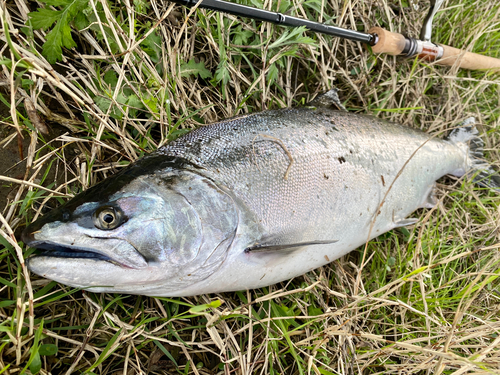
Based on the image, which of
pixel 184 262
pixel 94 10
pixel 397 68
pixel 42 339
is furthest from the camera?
pixel 397 68

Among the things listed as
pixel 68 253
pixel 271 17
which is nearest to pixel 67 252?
pixel 68 253

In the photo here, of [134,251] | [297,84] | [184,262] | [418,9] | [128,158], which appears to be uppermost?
[418,9]

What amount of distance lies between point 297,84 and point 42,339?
8.97 ft

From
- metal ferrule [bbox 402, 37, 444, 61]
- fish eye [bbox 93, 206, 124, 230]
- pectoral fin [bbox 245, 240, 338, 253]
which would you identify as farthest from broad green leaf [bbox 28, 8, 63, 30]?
metal ferrule [bbox 402, 37, 444, 61]

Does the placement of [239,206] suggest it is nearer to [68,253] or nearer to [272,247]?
[272,247]

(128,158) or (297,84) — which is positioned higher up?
(297,84)

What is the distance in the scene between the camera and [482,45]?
3814 mm

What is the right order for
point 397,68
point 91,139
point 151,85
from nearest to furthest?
point 91,139 → point 151,85 → point 397,68

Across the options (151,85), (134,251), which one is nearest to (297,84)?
(151,85)

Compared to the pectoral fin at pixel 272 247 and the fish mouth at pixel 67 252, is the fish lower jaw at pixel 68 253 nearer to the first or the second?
the fish mouth at pixel 67 252

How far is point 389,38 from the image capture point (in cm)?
300

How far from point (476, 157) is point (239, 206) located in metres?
2.71

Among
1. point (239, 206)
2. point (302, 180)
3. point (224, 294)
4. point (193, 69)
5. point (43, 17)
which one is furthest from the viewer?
point (193, 69)

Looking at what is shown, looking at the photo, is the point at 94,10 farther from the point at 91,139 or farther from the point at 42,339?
the point at 42,339
